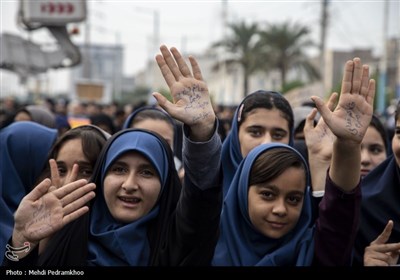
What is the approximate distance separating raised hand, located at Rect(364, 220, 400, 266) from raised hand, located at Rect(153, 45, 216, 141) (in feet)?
→ 2.26

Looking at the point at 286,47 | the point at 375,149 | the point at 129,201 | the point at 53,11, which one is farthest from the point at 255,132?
the point at 286,47

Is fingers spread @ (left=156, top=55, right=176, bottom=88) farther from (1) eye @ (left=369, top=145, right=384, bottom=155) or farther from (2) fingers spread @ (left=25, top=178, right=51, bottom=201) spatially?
(1) eye @ (left=369, top=145, right=384, bottom=155)

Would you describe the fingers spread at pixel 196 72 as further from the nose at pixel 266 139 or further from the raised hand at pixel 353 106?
the nose at pixel 266 139

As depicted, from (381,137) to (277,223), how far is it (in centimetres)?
163

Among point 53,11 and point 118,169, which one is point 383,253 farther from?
point 53,11

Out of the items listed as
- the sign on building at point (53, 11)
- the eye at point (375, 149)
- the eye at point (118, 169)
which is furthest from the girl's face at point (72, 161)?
the sign on building at point (53, 11)

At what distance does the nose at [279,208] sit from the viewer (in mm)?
2102

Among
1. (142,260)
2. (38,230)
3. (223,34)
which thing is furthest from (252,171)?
(223,34)

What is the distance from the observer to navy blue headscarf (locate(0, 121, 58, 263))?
2.83 meters

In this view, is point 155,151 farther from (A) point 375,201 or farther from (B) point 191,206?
(A) point 375,201

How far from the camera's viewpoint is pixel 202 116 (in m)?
1.90

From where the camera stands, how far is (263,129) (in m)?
3.07

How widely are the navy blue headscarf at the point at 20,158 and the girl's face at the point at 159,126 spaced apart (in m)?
0.62

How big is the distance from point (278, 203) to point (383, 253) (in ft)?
1.29
